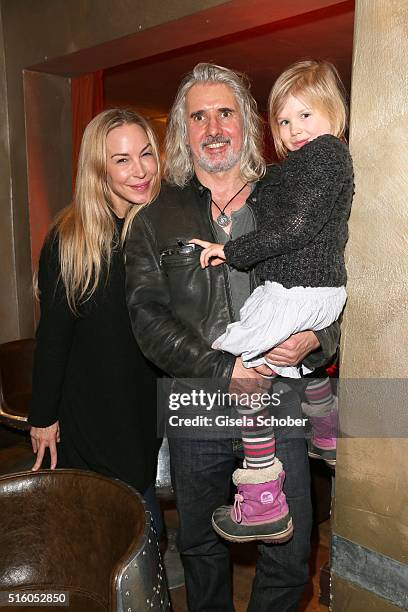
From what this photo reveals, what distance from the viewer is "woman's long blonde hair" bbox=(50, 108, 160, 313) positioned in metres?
1.96

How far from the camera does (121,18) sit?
3033 mm

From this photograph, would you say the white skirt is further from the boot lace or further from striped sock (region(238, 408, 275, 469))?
the boot lace

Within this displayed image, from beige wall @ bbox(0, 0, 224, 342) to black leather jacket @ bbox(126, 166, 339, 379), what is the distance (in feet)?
4.45

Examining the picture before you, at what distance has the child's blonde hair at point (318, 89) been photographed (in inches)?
65.7

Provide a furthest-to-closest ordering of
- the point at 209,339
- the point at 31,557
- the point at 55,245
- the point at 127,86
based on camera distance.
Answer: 1. the point at 127,86
2. the point at 55,245
3. the point at 209,339
4. the point at 31,557

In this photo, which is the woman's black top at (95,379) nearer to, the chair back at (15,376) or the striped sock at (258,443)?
the striped sock at (258,443)

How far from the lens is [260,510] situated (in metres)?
1.82

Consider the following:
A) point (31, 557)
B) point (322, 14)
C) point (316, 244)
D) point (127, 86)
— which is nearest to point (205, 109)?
point (316, 244)

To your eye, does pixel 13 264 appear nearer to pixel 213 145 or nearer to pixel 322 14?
pixel 213 145

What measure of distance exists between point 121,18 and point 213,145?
1543 millimetres

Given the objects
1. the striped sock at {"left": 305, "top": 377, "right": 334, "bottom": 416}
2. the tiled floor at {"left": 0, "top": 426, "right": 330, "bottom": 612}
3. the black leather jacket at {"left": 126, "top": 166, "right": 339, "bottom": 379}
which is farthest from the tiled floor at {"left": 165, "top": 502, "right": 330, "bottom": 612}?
the black leather jacket at {"left": 126, "top": 166, "right": 339, "bottom": 379}

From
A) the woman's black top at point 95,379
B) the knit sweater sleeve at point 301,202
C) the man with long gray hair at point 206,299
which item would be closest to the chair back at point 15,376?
the woman's black top at point 95,379

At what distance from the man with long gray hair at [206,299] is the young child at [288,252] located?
0.25 ft

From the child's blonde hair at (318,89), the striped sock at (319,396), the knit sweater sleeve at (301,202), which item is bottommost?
the striped sock at (319,396)
